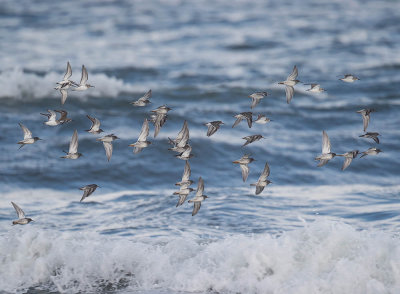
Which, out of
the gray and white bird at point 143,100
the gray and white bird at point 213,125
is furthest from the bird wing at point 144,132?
the gray and white bird at point 213,125

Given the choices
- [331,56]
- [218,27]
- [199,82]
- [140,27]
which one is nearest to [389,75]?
[331,56]

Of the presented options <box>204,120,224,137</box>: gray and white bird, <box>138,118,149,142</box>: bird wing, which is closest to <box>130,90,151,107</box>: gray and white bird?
<box>138,118,149,142</box>: bird wing

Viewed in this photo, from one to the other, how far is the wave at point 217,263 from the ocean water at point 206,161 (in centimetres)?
3

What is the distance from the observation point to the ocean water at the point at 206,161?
13.0m

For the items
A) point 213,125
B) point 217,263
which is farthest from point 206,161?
point 217,263

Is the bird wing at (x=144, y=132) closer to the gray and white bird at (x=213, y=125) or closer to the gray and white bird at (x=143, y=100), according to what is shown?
the gray and white bird at (x=143, y=100)

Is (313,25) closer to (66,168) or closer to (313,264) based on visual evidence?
(66,168)

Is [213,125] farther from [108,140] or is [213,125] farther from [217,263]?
[217,263]

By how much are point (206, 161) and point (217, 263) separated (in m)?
8.20

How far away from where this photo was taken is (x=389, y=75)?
98.1 feet

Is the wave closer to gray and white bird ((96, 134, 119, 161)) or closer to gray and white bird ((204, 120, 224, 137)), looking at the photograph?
gray and white bird ((96, 134, 119, 161))

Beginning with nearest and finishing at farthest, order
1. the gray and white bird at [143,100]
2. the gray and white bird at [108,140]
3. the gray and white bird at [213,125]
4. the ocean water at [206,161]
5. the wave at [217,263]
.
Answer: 1. the wave at [217,263]
2. the ocean water at [206,161]
3. the gray and white bird at [143,100]
4. the gray and white bird at [213,125]
5. the gray and white bird at [108,140]

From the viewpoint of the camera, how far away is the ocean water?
42.5 feet

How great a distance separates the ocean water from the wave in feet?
0.10
